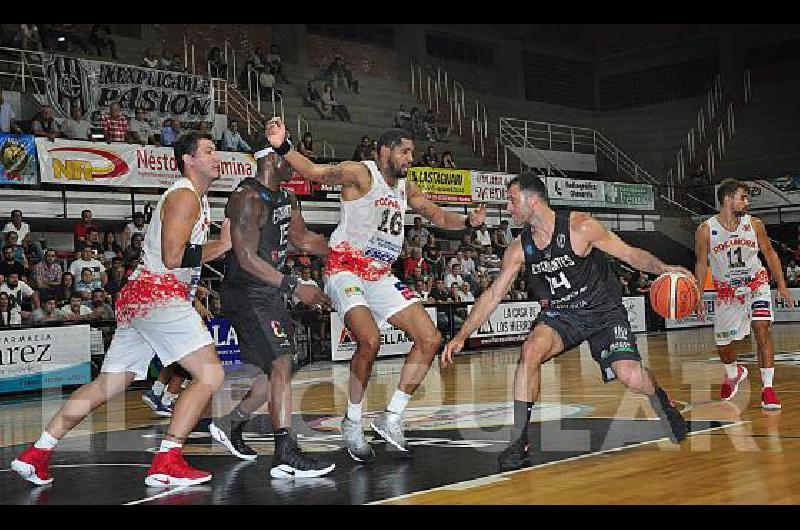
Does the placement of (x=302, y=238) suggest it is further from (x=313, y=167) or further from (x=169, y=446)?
(x=169, y=446)

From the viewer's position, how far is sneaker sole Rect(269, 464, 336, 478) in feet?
20.9

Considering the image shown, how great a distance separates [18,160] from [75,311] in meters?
2.87

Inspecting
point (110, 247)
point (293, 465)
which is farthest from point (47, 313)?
point (293, 465)

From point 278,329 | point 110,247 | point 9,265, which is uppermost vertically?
point 110,247

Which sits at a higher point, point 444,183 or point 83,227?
point 444,183

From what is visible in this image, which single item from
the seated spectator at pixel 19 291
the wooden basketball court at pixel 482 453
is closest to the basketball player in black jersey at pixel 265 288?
the wooden basketball court at pixel 482 453

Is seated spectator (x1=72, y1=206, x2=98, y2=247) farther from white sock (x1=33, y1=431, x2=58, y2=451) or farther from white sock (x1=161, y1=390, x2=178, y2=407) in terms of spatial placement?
white sock (x1=33, y1=431, x2=58, y2=451)

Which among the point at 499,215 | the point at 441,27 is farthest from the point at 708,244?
the point at 441,27

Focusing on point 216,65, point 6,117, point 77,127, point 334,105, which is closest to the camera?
point 6,117

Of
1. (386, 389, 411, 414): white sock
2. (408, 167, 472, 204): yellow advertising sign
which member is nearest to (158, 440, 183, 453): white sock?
(386, 389, 411, 414): white sock

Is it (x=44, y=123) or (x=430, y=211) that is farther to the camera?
(x=44, y=123)

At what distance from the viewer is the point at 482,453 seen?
23.6 ft

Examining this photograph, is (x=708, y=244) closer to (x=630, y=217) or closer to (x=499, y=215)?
(x=499, y=215)

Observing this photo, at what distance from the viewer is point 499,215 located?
86.6 feet
